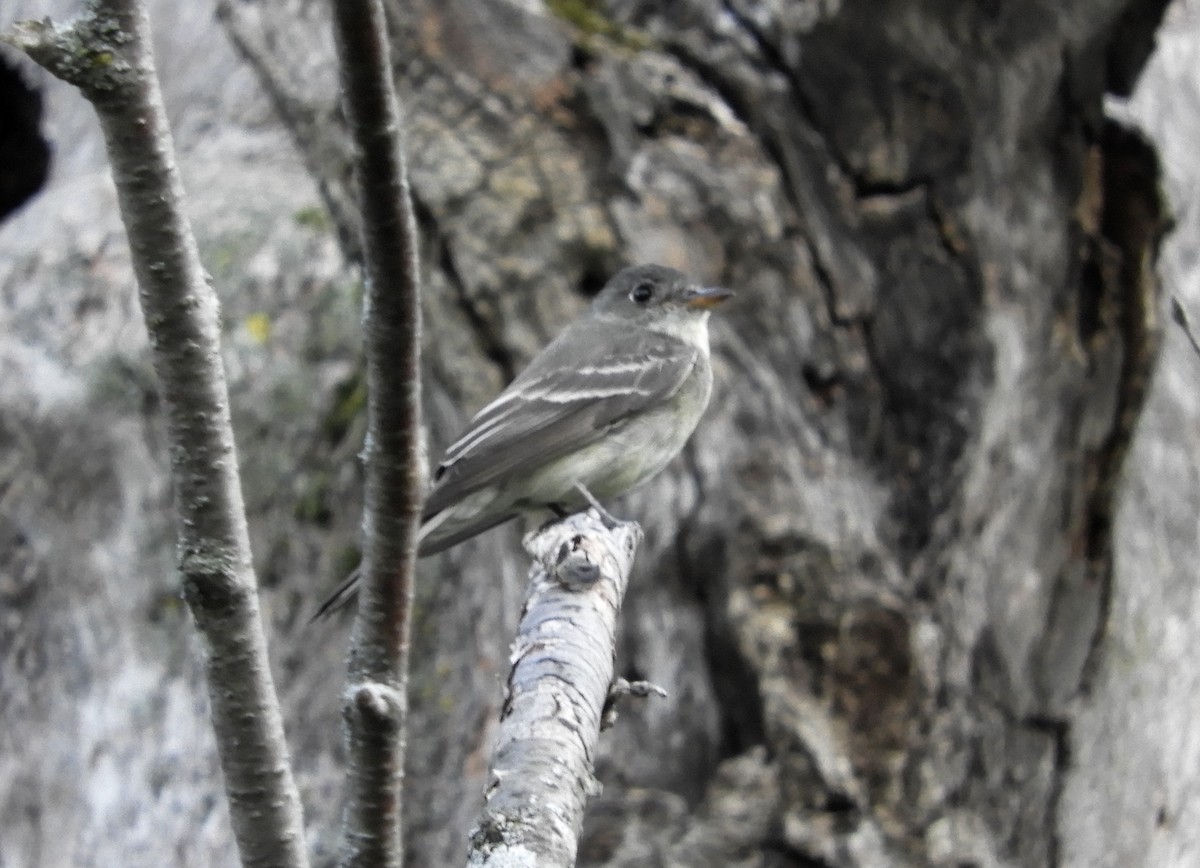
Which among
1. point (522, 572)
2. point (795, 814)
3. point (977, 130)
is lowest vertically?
point (795, 814)

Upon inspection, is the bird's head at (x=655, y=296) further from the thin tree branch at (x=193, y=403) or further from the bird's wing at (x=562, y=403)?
the thin tree branch at (x=193, y=403)

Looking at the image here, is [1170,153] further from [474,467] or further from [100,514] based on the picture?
[100,514]

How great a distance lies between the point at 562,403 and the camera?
163 inches

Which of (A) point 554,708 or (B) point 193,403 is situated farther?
(A) point 554,708

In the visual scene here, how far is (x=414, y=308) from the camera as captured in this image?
142 cm

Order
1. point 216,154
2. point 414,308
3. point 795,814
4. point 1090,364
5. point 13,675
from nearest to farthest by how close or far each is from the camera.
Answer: point 414,308 → point 795,814 → point 1090,364 → point 13,675 → point 216,154

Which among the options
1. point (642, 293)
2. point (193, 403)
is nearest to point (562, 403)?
point (642, 293)

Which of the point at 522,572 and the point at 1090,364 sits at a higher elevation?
the point at 1090,364

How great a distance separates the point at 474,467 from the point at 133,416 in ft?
5.94

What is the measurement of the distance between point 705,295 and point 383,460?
2608 millimetres

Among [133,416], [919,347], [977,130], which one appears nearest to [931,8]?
[977,130]

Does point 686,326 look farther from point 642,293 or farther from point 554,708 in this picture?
point 554,708

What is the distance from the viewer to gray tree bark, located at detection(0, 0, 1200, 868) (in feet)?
12.3

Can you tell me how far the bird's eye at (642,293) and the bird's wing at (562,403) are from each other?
0.44ft
